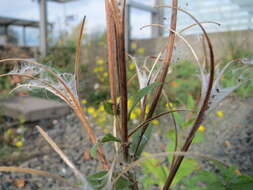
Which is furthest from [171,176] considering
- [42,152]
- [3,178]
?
[42,152]

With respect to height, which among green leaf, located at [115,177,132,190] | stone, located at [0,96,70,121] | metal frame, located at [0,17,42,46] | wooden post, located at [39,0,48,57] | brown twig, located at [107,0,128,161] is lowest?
A: stone, located at [0,96,70,121]

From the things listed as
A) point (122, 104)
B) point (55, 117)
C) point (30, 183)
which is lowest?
point (30, 183)

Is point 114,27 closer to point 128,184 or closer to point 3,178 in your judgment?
point 128,184

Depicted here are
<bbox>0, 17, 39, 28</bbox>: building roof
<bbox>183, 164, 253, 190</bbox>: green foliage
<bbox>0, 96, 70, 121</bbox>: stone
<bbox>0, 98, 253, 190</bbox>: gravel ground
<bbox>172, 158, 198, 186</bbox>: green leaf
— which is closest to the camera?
<bbox>183, 164, 253, 190</bbox>: green foliage

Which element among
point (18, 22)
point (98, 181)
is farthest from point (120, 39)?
point (18, 22)

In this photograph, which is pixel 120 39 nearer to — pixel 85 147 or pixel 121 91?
pixel 121 91

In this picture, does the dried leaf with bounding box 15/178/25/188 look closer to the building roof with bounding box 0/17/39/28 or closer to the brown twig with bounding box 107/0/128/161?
the brown twig with bounding box 107/0/128/161

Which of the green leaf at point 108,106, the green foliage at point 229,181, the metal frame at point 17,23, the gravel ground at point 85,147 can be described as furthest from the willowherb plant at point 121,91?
the metal frame at point 17,23

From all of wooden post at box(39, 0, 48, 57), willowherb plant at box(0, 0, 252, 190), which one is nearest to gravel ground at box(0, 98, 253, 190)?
willowherb plant at box(0, 0, 252, 190)
